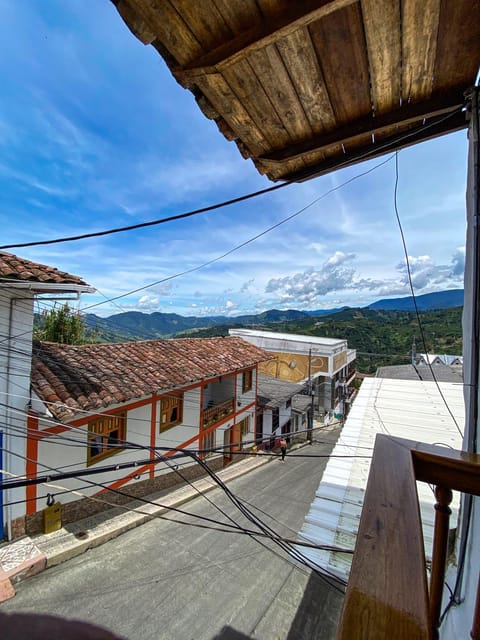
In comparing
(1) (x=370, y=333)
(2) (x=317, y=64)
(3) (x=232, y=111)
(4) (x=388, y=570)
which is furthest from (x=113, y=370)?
(1) (x=370, y=333)

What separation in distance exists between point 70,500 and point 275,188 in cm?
860

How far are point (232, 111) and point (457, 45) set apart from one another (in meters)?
1.27

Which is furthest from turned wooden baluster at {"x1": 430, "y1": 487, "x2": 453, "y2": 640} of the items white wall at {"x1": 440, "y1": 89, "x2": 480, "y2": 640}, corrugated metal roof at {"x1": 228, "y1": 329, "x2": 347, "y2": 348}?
corrugated metal roof at {"x1": 228, "y1": 329, "x2": 347, "y2": 348}

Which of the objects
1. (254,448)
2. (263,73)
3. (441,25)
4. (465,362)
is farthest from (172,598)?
(254,448)

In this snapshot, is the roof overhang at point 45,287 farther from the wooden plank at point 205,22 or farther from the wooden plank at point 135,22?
the wooden plank at point 205,22

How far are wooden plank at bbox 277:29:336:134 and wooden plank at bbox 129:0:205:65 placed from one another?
47 centimetres

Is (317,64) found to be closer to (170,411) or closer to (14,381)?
(14,381)

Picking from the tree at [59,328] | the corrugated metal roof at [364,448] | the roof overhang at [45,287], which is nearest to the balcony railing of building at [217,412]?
the corrugated metal roof at [364,448]

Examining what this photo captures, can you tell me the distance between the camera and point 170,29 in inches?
57.6

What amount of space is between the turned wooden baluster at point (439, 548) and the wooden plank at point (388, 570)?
0.21 meters

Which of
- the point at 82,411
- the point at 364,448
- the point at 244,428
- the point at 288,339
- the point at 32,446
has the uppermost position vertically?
the point at 288,339

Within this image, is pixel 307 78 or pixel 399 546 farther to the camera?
pixel 307 78

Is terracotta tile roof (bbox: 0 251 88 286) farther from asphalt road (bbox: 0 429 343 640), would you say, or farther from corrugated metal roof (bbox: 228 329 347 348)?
corrugated metal roof (bbox: 228 329 347 348)

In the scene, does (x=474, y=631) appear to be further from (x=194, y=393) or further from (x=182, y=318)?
(x=182, y=318)
